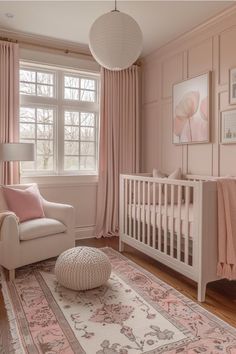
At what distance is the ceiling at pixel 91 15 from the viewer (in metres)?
2.83

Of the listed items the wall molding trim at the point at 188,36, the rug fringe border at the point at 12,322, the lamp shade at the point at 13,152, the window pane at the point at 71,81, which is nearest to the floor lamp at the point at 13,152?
the lamp shade at the point at 13,152

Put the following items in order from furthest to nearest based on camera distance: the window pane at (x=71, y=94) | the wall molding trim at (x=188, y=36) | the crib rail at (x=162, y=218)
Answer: the window pane at (x=71, y=94)
the wall molding trim at (x=188, y=36)
the crib rail at (x=162, y=218)

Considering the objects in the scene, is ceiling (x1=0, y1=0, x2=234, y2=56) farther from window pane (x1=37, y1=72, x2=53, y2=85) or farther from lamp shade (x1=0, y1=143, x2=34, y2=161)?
lamp shade (x1=0, y1=143, x2=34, y2=161)

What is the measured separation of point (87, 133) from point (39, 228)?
1808 mm

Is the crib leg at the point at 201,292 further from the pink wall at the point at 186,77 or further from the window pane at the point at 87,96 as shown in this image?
the window pane at the point at 87,96

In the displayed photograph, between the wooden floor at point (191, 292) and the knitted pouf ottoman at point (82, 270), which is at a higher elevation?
the knitted pouf ottoman at point (82, 270)

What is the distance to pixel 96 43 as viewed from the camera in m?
2.04

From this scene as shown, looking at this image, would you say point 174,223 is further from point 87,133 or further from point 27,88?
point 27,88

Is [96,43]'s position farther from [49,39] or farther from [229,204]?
[49,39]

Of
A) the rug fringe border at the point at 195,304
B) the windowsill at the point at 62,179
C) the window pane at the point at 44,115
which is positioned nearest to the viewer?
the rug fringe border at the point at 195,304

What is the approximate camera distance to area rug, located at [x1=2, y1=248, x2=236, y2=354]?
1663 mm

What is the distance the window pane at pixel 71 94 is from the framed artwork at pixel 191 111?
52.2 inches

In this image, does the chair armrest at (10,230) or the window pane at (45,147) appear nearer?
the chair armrest at (10,230)

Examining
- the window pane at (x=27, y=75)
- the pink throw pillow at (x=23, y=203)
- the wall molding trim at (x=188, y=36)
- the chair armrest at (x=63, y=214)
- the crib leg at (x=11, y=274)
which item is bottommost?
the crib leg at (x=11, y=274)
